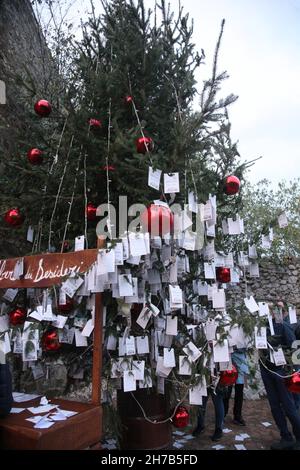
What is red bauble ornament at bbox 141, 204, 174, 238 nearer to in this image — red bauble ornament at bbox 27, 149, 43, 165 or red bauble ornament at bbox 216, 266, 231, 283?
red bauble ornament at bbox 216, 266, 231, 283

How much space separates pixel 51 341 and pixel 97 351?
805 millimetres

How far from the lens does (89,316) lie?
3.57 metres

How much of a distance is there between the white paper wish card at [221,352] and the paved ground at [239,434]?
190cm

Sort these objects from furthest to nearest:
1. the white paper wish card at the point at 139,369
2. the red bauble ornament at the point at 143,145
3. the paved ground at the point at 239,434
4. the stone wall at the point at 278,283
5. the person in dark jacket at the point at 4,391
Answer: the stone wall at the point at 278,283, the paved ground at the point at 239,434, the red bauble ornament at the point at 143,145, the white paper wish card at the point at 139,369, the person in dark jacket at the point at 4,391

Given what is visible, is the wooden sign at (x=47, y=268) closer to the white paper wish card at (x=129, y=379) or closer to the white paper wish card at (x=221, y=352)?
the white paper wish card at (x=129, y=379)

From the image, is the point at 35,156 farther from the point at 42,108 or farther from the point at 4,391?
the point at 4,391

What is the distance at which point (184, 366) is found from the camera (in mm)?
3279

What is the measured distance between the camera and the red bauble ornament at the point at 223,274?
396 cm

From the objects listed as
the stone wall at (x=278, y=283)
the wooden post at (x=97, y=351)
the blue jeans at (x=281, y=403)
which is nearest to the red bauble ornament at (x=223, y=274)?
the blue jeans at (x=281, y=403)

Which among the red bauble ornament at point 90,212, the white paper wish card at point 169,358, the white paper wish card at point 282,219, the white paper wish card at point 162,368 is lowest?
the white paper wish card at point 162,368

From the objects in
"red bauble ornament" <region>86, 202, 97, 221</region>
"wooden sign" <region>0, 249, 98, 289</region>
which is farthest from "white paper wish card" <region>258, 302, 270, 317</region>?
"red bauble ornament" <region>86, 202, 97, 221</region>

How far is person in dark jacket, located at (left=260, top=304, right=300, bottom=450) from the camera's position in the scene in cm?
437
